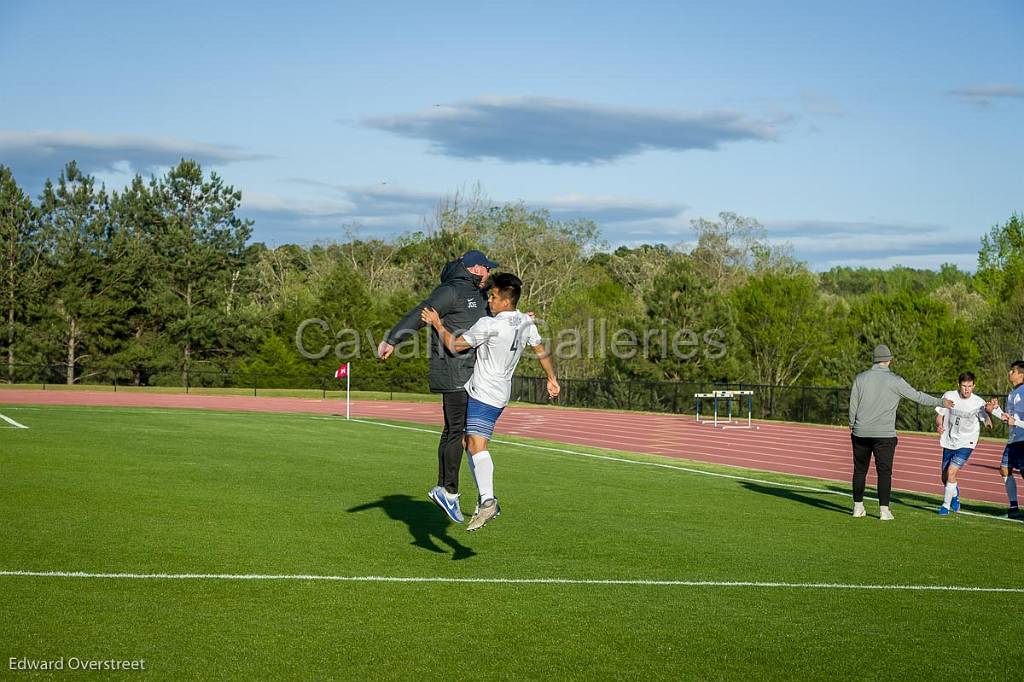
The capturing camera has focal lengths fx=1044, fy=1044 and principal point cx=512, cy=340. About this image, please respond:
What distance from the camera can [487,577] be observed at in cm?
791

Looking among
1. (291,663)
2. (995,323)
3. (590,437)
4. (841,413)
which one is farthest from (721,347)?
(291,663)

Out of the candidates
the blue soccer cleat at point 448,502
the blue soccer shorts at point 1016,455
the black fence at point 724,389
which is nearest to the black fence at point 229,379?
the black fence at point 724,389

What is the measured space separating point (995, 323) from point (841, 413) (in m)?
38.6

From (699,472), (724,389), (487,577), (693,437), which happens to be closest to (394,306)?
(724,389)

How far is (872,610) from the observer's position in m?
7.33

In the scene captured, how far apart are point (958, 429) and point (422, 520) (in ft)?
24.9

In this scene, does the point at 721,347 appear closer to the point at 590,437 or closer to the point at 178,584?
the point at 590,437

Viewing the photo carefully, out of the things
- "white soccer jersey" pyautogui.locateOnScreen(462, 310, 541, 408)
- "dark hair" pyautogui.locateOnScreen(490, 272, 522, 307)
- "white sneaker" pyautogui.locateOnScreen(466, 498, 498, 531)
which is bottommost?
"white sneaker" pyautogui.locateOnScreen(466, 498, 498, 531)

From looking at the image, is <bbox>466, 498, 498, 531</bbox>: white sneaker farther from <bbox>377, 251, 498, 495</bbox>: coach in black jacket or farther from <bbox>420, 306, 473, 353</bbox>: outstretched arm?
<bbox>420, 306, 473, 353</bbox>: outstretched arm

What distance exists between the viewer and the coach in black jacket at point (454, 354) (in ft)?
30.4

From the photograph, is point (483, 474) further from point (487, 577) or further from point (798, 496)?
point (798, 496)

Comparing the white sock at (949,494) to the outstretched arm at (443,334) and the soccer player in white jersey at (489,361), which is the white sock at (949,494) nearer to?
the soccer player in white jersey at (489,361)

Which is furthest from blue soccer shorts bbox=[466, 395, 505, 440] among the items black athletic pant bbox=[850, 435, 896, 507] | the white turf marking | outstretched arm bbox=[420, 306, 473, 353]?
black athletic pant bbox=[850, 435, 896, 507]

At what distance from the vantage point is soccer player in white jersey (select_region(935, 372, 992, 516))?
13.7m
